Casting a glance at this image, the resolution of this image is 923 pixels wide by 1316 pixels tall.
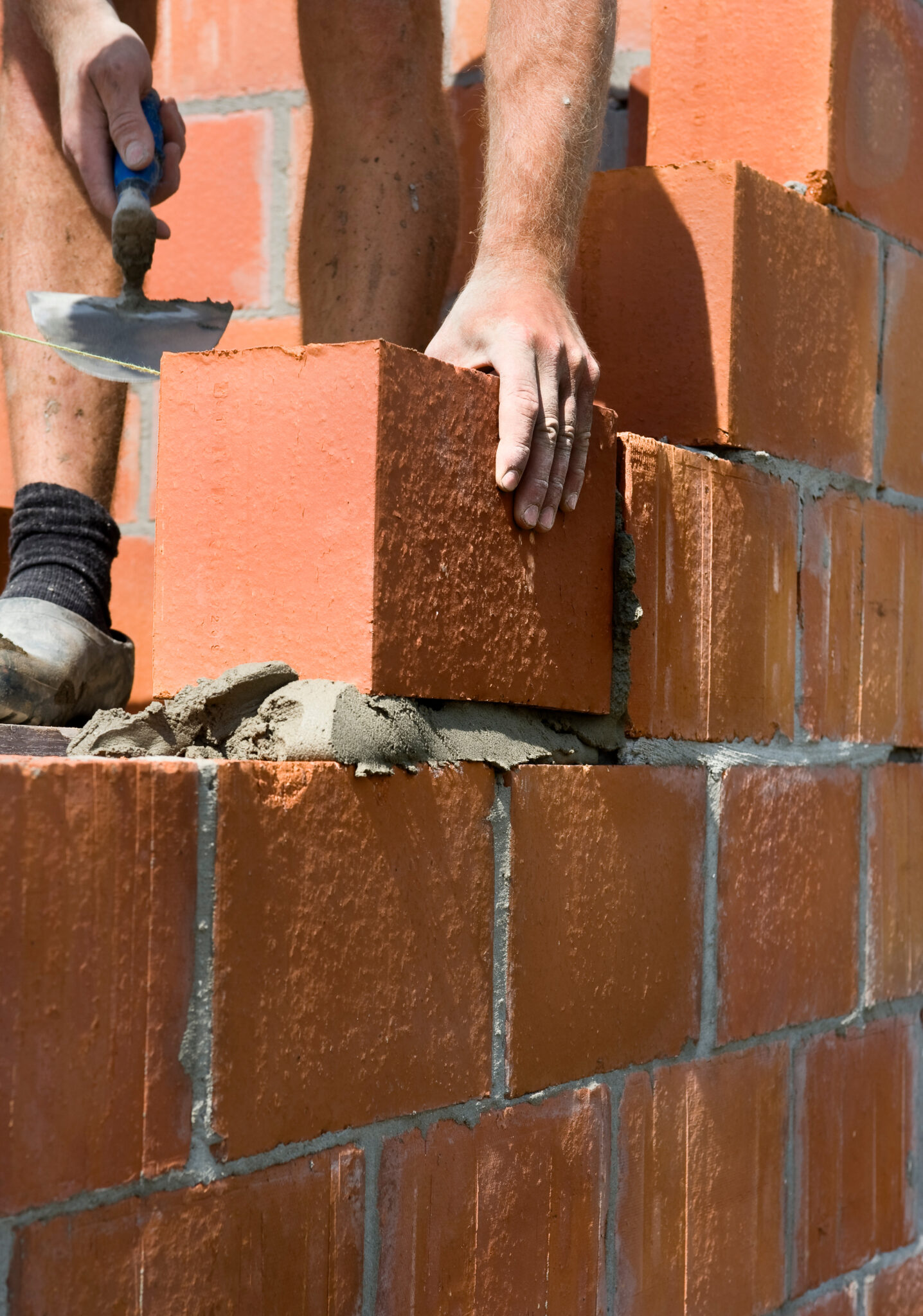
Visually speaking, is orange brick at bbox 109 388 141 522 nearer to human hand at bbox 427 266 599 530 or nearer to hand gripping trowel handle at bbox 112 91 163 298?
hand gripping trowel handle at bbox 112 91 163 298

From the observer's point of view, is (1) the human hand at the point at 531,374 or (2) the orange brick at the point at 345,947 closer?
(2) the orange brick at the point at 345,947

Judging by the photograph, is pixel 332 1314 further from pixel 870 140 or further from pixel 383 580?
pixel 870 140

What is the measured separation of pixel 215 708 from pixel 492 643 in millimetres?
303

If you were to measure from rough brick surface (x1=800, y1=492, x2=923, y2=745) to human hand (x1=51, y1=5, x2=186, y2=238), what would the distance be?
1006 millimetres

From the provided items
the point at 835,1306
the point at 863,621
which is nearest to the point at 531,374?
the point at 863,621

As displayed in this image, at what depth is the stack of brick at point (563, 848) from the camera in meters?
1.09

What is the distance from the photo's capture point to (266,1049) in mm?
1180

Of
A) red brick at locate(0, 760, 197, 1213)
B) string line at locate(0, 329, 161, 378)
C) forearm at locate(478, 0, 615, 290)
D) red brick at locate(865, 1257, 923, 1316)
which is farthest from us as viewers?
red brick at locate(865, 1257, 923, 1316)

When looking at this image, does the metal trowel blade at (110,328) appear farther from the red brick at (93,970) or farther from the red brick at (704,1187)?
the red brick at (704,1187)

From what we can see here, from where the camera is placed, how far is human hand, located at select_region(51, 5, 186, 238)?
176cm

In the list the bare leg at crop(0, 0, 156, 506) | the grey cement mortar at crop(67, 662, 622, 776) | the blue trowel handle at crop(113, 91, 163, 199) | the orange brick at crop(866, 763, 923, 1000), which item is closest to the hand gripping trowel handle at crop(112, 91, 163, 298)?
the blue trowel handle at crop(113, 91, 163, 199)

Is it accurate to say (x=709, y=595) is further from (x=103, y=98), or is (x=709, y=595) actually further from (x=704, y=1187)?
(x=103, y=98)

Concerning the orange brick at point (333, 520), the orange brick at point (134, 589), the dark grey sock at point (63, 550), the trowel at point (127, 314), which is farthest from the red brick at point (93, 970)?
the orange brick at point (134, 589)

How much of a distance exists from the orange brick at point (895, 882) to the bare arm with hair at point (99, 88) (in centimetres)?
132
